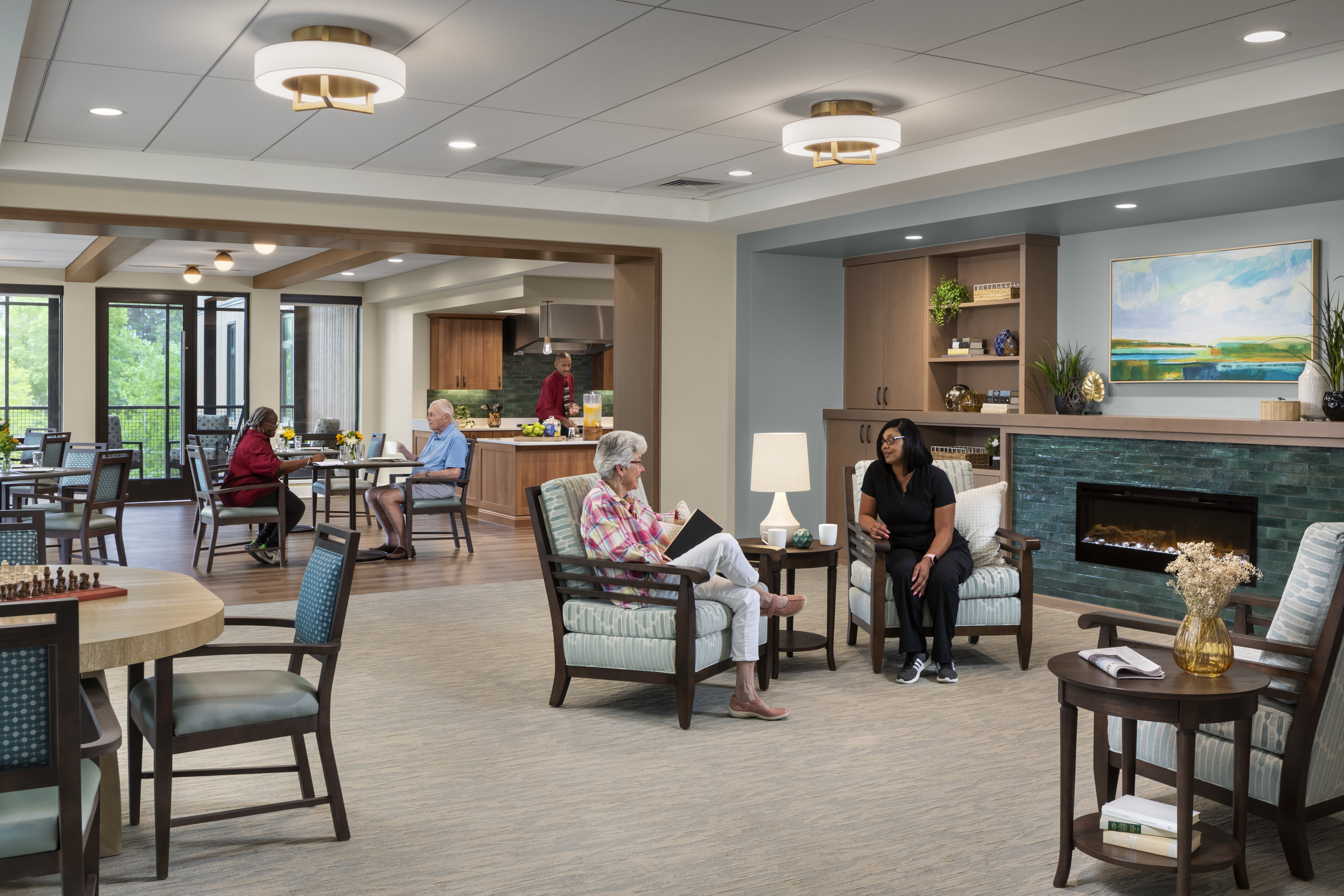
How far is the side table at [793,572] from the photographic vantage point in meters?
5.02

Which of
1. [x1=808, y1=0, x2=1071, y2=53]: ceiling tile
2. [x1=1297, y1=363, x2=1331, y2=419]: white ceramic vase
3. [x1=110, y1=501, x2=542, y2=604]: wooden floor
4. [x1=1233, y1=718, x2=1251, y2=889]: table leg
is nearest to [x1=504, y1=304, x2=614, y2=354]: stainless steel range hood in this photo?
[x1=110, y1=501, x2=542, y2=604]: wooden floor

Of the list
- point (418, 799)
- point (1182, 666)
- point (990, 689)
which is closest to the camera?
point (1182, 666)

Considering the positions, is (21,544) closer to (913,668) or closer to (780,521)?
(780,521)

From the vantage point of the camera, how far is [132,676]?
3270 mm

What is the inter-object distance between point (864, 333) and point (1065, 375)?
182 centimetres

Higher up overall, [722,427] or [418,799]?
[722,427]

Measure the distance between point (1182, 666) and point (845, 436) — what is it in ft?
19.2

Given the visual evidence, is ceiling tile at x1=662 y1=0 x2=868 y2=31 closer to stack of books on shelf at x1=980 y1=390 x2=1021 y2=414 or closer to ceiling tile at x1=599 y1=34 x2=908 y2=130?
ceiling tile at x1=599 y1=34 x2=908 y2=130

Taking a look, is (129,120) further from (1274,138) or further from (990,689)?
(1274,138)

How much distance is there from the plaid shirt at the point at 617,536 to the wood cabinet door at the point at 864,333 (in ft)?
14.4

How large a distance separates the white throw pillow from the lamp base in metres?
0.85

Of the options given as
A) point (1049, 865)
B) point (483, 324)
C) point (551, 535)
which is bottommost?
point (1049, 865)

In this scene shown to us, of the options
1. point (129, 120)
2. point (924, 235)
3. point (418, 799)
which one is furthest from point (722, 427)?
point (418, 799)

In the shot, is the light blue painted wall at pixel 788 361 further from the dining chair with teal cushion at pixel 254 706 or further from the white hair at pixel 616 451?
the dining chair with teal cushion at pixel 254 706
